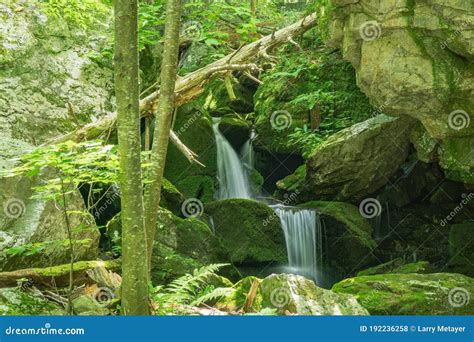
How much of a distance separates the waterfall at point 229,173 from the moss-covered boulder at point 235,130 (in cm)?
15

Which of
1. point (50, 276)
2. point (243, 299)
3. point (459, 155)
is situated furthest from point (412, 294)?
point (50, 276)

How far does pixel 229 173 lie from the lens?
48.3ft

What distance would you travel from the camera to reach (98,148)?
4.32m

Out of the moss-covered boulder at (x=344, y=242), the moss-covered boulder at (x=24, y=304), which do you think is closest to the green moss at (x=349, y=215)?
the moss-covered boulder at (x=344, y=242)

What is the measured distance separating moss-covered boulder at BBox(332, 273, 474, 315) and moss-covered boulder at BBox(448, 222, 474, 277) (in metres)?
3.82

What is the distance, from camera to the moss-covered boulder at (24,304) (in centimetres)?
465

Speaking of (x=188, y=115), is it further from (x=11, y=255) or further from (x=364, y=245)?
(x=11, y=255)

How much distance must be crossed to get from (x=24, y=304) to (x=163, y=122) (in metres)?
2.35

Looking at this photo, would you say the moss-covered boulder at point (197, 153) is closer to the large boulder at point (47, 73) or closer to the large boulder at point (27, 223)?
the large boulder at point (47, 73)

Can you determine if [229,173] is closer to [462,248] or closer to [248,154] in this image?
[248,154]

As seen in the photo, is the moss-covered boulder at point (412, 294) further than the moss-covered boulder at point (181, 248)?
No

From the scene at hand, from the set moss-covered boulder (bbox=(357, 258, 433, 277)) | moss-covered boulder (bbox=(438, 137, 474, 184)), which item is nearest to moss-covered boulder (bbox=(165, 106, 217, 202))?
moss-covered boulder (bbox=(357, 258, 433, 277))

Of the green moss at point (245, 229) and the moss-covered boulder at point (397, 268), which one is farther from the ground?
the green moss at point (245, 229)

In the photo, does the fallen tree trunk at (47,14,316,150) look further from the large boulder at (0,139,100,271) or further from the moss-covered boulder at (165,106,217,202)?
the moss-covered boulder at (165,106,217,202)
